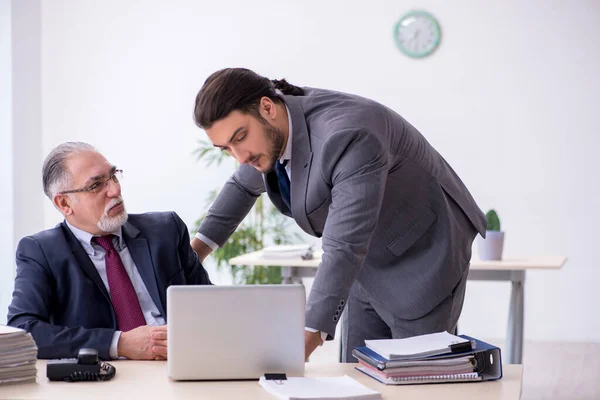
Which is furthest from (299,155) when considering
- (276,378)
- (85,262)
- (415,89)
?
(415,89)

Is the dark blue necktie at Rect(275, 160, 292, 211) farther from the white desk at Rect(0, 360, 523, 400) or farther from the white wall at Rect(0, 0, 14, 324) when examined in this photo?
the white wall at Rect(0, 0, 14, 324)

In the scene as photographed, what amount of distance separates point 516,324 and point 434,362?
2.36m

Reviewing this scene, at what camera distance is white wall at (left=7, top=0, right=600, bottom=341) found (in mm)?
5711

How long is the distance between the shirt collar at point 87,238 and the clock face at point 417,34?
3.76 m

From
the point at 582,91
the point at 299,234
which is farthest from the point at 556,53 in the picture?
the point at 299,234

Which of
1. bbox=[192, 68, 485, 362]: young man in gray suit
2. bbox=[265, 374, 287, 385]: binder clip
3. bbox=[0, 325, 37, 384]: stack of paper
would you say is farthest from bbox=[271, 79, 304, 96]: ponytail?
bbox=[0, 325, 37, 384]: stack of paper

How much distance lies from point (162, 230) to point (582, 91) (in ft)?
13.1

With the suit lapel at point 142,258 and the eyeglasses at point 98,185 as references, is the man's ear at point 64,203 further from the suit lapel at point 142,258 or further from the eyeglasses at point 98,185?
the suit lapel at point 142,258

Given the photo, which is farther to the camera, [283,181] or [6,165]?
[6,165]

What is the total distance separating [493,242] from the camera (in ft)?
13.5

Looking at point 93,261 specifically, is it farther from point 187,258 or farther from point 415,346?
point 415,346

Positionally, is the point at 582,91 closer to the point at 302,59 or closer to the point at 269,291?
the point at 302,59

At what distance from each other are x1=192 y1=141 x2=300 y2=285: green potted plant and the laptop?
385 cm

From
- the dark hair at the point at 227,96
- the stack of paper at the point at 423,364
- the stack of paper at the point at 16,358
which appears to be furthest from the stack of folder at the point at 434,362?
the stack of paper at the point at 16,358
